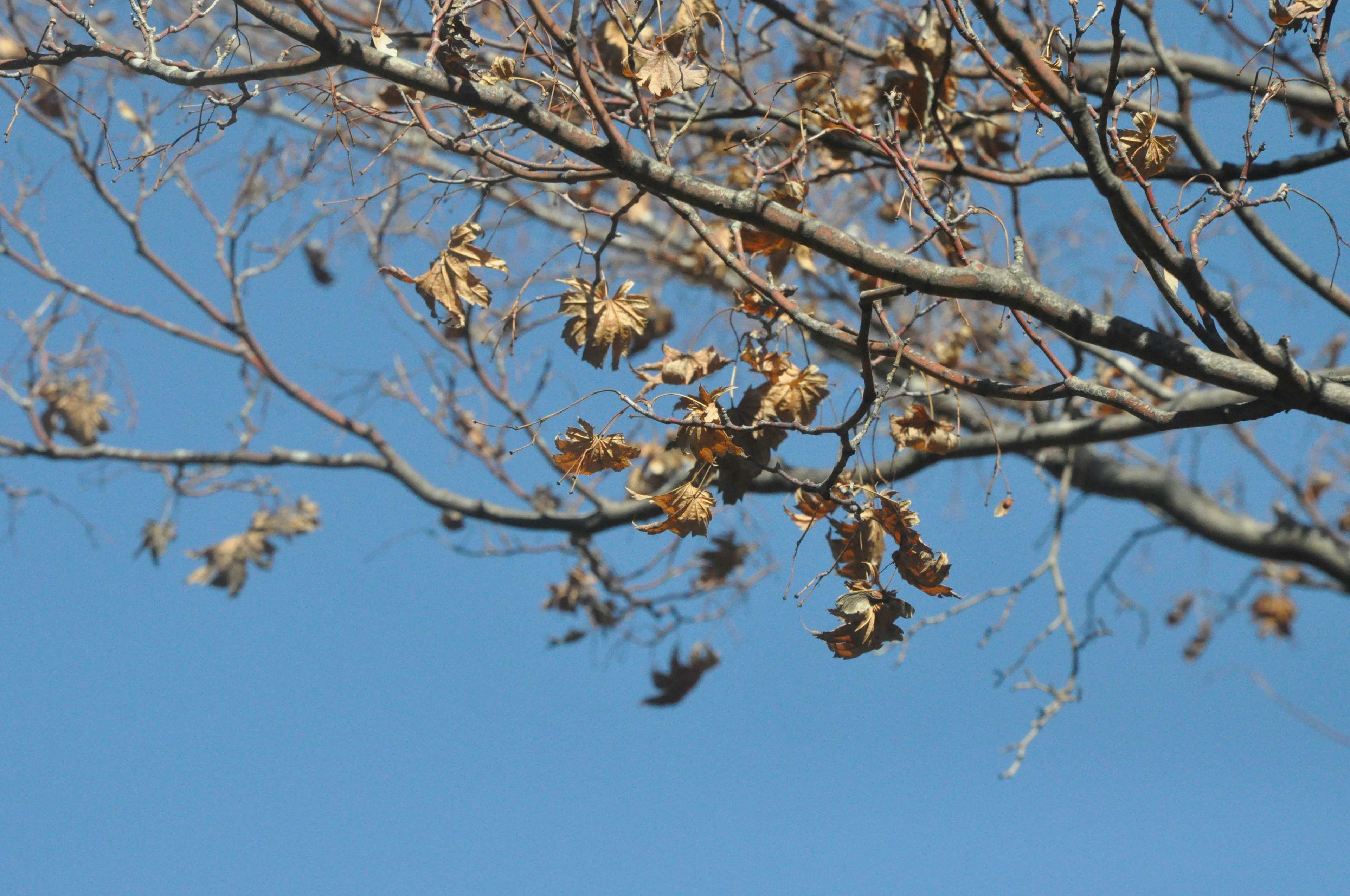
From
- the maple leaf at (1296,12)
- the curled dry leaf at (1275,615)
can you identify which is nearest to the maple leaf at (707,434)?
the maple leaf at (1296,12)

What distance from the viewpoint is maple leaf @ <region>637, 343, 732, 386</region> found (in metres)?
2.50

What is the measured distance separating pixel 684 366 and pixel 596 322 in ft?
0.81

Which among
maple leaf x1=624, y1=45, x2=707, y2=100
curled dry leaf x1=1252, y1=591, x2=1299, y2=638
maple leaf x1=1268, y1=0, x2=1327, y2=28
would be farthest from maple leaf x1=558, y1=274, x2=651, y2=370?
curled dry leaf x1=1252, y1=591, x2=1299, y2=638

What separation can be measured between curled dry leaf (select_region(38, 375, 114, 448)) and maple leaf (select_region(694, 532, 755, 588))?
261 centimetres

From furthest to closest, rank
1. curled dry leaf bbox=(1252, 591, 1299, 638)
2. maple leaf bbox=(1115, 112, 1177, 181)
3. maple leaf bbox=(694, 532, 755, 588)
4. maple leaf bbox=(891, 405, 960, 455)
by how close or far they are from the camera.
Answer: curled dry leaf bbox=(1252, 591, 1299, 638) → maple leaf bbox=(694, 532, 755, 588) → maple leaf bbox=(891, 405, 960, 455) → maple leaf bbox=(1115, 112, 1177, 181)

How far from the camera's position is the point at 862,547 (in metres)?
2.31

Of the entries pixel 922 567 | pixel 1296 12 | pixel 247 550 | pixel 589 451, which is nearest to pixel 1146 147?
pixel 1296 12

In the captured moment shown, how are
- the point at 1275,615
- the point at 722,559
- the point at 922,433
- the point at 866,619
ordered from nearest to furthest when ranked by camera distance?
the point at 866,619 < the point at 922,433 < the point at 722,559 < the point at 1275,615

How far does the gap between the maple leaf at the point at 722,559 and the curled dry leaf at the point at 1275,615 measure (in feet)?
13.1

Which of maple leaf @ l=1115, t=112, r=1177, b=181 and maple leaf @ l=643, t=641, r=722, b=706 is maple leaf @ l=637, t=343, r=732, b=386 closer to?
maple leaf @ l=1115, t=112, r=1177, b=181

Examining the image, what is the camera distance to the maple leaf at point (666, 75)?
234cm

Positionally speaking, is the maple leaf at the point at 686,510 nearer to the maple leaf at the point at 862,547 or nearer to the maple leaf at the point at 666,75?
the maple leaf at the point at 862,547

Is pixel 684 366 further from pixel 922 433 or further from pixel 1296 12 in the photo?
pixel 1296 12

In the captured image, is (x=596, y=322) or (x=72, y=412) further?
(x=72, y=412)
